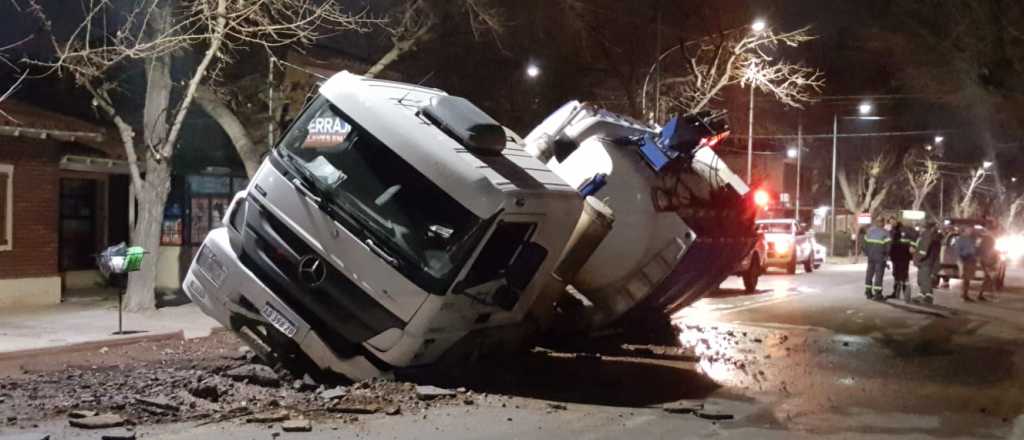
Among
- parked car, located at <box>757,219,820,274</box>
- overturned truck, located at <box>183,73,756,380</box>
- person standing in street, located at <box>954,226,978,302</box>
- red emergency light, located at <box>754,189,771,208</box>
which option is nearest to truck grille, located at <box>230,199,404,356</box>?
overturned truck, located at <box>183,73,756,380</box>

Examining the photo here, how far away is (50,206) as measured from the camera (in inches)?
626

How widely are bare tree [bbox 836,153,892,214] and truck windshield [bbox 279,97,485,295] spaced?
5131 centimetres

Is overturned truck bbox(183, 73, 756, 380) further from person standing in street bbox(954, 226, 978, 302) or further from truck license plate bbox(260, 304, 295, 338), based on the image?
person standing in street bbox(954, 226, 978, 302)

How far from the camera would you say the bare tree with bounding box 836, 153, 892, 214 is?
5512 centimetres

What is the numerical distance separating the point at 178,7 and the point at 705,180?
878 centimetres

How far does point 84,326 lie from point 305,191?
21.5 ft

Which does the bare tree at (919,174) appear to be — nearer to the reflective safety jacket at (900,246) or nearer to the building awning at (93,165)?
the reflective safety jacket at (900,246)

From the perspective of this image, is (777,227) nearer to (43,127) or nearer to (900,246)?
(900,246)

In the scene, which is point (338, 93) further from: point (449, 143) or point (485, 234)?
point (485, 234)

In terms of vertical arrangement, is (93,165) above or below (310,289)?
above

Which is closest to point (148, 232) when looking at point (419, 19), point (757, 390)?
point (419, 19)

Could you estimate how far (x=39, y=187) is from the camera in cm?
1567

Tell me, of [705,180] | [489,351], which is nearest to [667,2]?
[705,180]

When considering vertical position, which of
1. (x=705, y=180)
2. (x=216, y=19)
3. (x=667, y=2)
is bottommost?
(x=705, y=180)
